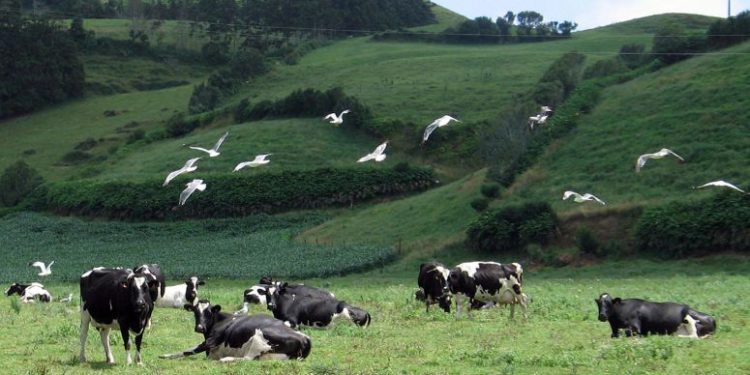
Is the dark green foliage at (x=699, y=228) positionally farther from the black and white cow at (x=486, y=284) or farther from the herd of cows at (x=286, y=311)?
the black and white cow at (x=486, y=284)

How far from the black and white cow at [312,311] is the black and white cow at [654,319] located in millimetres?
5584

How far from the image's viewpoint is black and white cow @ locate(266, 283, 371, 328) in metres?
24.2

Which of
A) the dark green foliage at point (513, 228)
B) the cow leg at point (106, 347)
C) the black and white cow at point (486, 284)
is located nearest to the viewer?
the cow leg at point (106, 347)

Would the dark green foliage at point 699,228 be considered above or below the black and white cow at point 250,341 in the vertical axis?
below

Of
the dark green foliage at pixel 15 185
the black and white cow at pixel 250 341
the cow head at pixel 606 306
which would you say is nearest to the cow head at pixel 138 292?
the black and white cow at pixel 250 341


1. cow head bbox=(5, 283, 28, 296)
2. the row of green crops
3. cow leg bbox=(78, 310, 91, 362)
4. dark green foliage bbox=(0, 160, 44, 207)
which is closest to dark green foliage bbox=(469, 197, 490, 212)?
the row of green crops

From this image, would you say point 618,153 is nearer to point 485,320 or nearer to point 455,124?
point 455,124

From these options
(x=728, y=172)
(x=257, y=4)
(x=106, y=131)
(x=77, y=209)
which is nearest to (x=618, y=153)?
(x=728, y=172)

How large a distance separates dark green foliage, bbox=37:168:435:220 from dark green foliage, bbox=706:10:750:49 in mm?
23341

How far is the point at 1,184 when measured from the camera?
88188mm

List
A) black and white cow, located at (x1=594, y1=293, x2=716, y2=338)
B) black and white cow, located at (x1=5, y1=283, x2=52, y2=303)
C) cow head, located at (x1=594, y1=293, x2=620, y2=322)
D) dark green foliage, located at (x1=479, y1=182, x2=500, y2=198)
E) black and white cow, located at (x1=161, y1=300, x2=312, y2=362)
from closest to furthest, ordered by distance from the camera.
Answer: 1. black and white cow, located at (x1=161, y1=300, x2=312, y2=362)
2. black and white cow, located at (x1=594, y1=293, x2=716, y2=338)
3. cow head, located at (x1=594, y1=293, x2=620, y2=322)
4. black and white cow, located at (x1=5, y1=283, x2=52, y2=303)
5. dark green foliage, located at (x1=479, y1=182, x2=500, y2=198)

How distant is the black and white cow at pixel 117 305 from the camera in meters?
17.7

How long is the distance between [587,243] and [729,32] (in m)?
39.2

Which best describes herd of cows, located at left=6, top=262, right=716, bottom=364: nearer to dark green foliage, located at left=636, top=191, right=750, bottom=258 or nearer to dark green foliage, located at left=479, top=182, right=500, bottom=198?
dark green foliage, located at left=636, top=191, right=750, bottom=258
